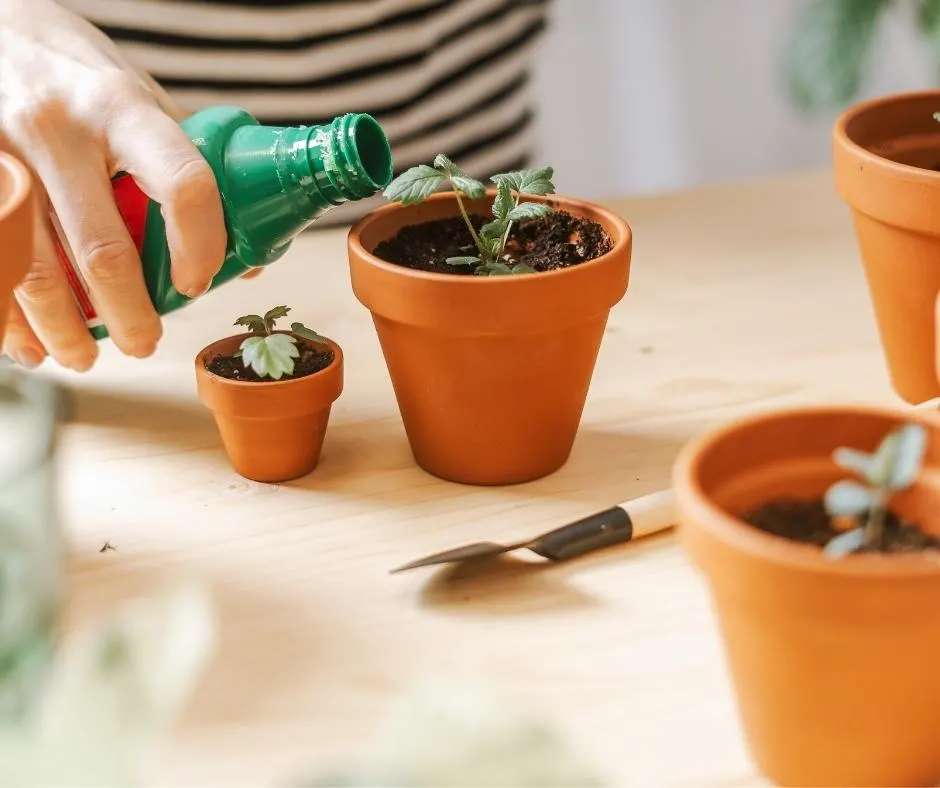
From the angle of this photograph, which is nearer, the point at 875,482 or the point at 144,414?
the point at 875,482

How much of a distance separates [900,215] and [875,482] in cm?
37

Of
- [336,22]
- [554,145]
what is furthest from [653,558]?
[554,145]

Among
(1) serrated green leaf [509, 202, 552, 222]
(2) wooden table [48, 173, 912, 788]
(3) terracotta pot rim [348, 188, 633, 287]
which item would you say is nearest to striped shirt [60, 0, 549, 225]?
(2) wooden table [48, 173, 912, 788]

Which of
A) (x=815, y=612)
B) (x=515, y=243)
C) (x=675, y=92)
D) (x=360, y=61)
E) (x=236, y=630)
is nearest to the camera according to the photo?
(x=815, y=612)

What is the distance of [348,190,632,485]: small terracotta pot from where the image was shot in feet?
2.43

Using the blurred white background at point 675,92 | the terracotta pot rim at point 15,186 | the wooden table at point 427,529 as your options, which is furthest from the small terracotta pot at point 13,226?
the blurred white background at point 675,92

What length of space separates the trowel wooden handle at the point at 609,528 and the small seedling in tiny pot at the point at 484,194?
17 cm

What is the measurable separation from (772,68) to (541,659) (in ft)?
6.16

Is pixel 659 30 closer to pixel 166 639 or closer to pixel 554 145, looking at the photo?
pixel 554 145

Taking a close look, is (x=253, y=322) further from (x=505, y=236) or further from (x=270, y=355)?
(x=505, y=236)

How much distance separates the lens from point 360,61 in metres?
1.32

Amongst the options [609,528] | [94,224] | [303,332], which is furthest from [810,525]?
[94,224]

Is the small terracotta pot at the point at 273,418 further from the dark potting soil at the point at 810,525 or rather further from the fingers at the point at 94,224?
the dark potting soil at the point at 810,525

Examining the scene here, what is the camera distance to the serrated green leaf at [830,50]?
1.67 metres
